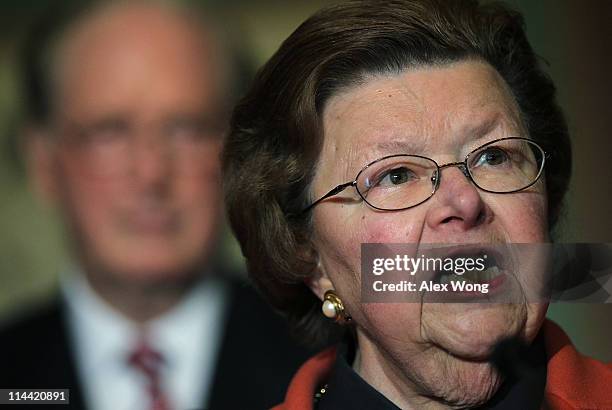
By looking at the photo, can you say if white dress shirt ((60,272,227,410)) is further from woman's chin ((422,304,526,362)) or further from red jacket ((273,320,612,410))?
woman's chin ((422,304,526,362))

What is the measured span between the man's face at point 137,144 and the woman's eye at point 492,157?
124cm

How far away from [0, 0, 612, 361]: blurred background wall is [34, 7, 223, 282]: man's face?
0.43 ft

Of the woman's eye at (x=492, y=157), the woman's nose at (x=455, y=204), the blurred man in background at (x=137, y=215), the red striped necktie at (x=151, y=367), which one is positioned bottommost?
the red striped necktie at (x=151, y=367)

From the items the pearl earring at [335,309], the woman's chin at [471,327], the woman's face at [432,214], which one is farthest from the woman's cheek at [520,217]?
the pearl earring at [335,309]

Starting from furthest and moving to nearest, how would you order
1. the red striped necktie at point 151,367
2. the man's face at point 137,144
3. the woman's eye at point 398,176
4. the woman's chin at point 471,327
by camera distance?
1. the man's face at point 137,144
2. the red striped necktie at point 151,367
3. the woman's eye at point 398,176
4. the woman's chin at point 471,327

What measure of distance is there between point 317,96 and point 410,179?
11.1 inches

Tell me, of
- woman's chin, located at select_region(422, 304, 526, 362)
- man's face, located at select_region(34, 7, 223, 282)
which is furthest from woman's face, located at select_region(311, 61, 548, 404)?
man's face, located at select_region(34, 7, 223, 282)

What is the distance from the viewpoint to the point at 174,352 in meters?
2.78

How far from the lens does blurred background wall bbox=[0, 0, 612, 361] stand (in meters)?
2.88

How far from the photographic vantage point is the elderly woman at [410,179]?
1685mm

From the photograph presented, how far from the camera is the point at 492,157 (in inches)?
68.6

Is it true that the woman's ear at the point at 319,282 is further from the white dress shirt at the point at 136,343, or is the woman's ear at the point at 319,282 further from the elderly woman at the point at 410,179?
the white dress shirt at the point at 136,343

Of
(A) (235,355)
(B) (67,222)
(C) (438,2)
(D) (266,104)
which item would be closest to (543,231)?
(C) (438,2)

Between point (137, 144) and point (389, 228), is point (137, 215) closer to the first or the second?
point (137, 144)
